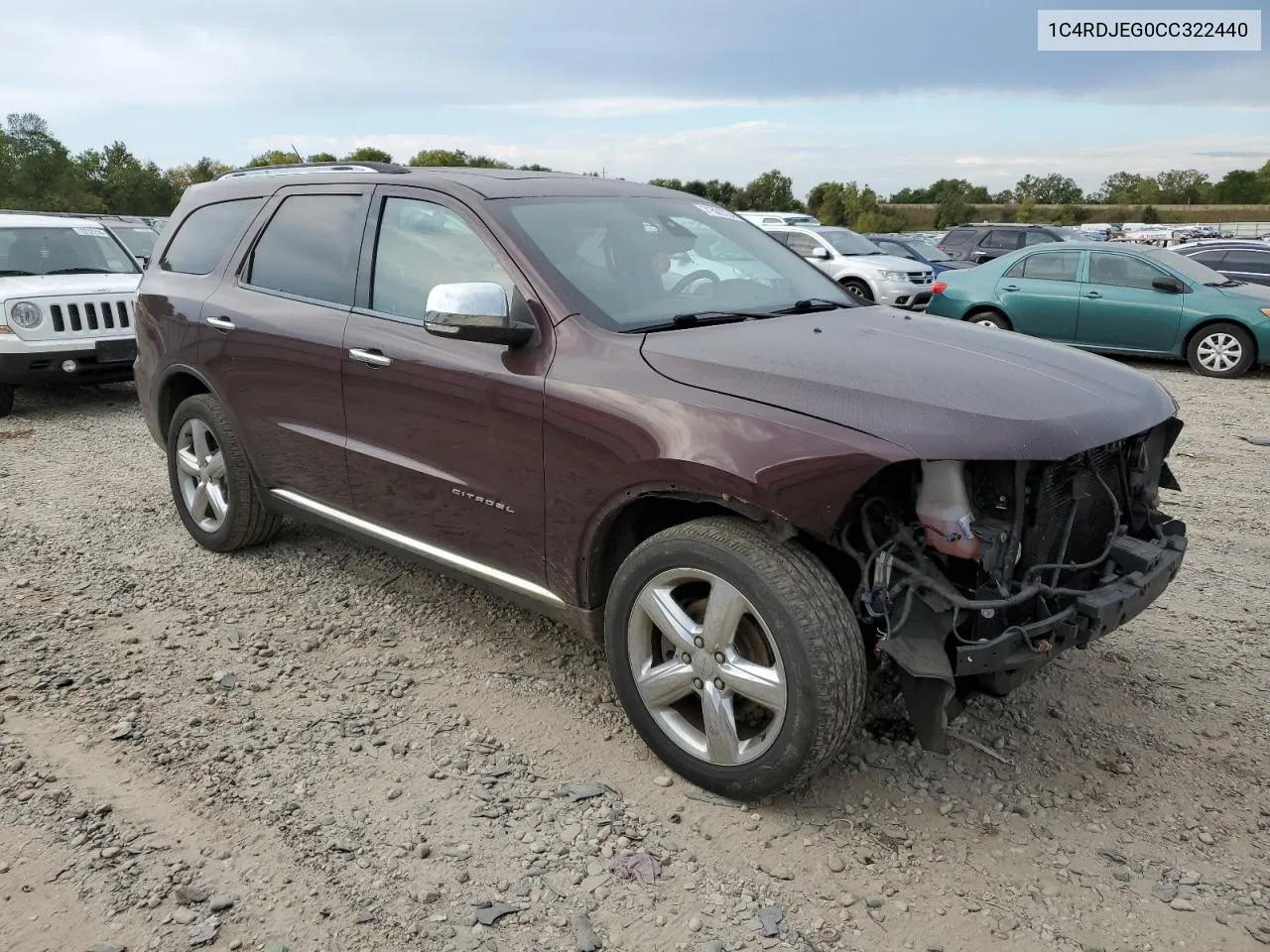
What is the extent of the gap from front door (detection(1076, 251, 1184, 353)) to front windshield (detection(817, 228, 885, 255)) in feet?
18.7

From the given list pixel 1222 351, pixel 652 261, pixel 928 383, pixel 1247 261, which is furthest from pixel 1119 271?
pixel 928 383

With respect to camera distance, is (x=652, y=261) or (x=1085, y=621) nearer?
(x=1085, y=621)

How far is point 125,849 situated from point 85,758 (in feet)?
1.95

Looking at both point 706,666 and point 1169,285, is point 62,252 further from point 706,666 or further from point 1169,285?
point 1169,285

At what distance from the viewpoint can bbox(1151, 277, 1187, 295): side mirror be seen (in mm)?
10898

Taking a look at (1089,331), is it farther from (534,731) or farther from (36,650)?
(36,650)

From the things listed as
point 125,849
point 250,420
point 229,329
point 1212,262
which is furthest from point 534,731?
point 1212,262

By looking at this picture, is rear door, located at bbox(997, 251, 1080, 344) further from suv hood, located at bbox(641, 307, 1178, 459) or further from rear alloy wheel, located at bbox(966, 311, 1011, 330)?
suv hood, located at bbox(641, 307, 1178, 459)

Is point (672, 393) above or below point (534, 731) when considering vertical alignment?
above

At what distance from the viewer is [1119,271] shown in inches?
443

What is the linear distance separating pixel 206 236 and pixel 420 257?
1.79m

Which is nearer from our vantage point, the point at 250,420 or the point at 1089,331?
the point at 250,420

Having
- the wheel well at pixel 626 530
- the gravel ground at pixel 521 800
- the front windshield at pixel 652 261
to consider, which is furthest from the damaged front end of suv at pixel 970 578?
the front windshield at pixel 652 261

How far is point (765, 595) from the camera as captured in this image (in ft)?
8.64
